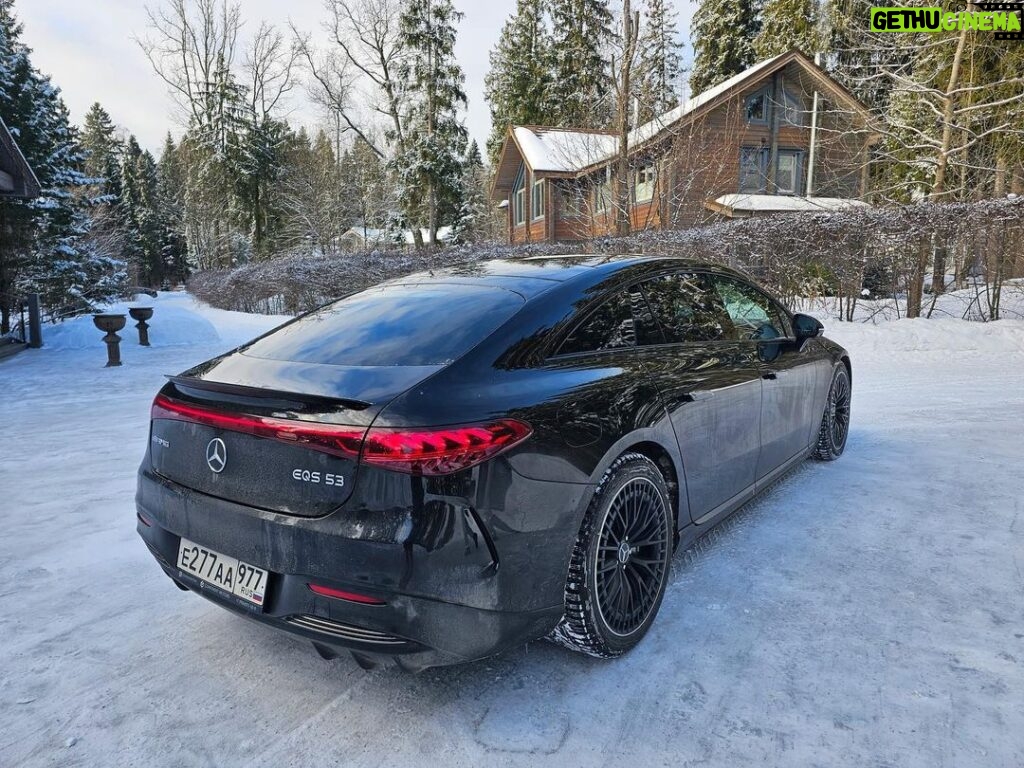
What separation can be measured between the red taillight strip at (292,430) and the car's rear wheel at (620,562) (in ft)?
2.85

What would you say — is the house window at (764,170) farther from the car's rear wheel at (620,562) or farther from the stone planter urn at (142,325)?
the car's rear wheel at (620,562)

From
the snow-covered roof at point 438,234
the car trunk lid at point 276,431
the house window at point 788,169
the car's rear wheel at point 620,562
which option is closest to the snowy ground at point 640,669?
the car's rear wheel at point 620,562

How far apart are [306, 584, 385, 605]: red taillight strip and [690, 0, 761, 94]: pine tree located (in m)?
38.0

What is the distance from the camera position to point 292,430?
195 centimetres

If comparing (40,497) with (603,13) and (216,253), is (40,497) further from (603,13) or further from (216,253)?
(216,253)

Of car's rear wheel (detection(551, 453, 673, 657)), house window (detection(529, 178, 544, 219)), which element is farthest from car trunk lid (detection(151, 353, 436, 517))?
house window (detection(529, 178, 544, 219))

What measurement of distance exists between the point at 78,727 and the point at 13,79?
18.8 m

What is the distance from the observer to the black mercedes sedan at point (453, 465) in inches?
73.5

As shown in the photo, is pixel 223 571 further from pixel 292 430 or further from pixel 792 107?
pixel 792 107

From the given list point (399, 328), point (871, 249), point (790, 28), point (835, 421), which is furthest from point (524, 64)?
point (399, 328)

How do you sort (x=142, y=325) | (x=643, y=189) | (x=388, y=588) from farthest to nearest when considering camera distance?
(x=643, y=189)
(x=142, y=325)
(x=388, y=588)

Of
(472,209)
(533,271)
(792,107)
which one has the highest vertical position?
(792,107)

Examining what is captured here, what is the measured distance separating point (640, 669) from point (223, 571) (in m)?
1.52

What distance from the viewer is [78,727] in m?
2.06
